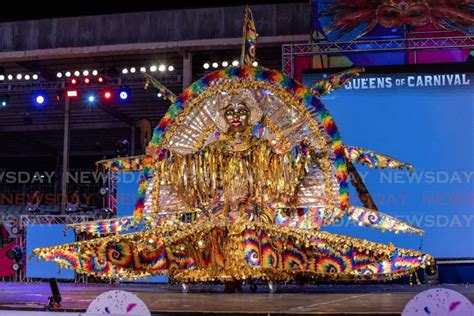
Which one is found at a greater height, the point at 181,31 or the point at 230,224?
the point at 181,31

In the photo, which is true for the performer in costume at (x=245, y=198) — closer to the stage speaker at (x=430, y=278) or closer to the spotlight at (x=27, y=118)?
the stage speaker at (x=430, y=278)

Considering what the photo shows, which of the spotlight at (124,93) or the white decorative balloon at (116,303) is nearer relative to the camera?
the white decorative balloon at (116,303)

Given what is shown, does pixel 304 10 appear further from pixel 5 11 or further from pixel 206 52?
pixel 5 11

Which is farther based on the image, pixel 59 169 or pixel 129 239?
pixel 59 169

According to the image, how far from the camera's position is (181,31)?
1491 cm

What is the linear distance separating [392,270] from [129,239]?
2.37 meters

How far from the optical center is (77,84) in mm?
17109

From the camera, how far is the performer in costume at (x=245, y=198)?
6.31 metres

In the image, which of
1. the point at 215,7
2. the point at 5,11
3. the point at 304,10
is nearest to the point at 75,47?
the point at 5,11

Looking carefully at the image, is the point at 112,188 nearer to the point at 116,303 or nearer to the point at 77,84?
the point at 77,84

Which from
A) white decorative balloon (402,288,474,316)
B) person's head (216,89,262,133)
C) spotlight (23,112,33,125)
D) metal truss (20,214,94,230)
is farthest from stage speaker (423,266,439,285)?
spotlight (23,112,33,125)

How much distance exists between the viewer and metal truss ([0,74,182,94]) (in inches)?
654

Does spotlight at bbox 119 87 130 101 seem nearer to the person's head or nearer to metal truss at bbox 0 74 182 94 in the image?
metal truss at bbox 0 74 182 94

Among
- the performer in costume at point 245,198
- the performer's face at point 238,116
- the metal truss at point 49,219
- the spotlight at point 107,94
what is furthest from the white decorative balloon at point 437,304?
the spotlight at point 107,94
